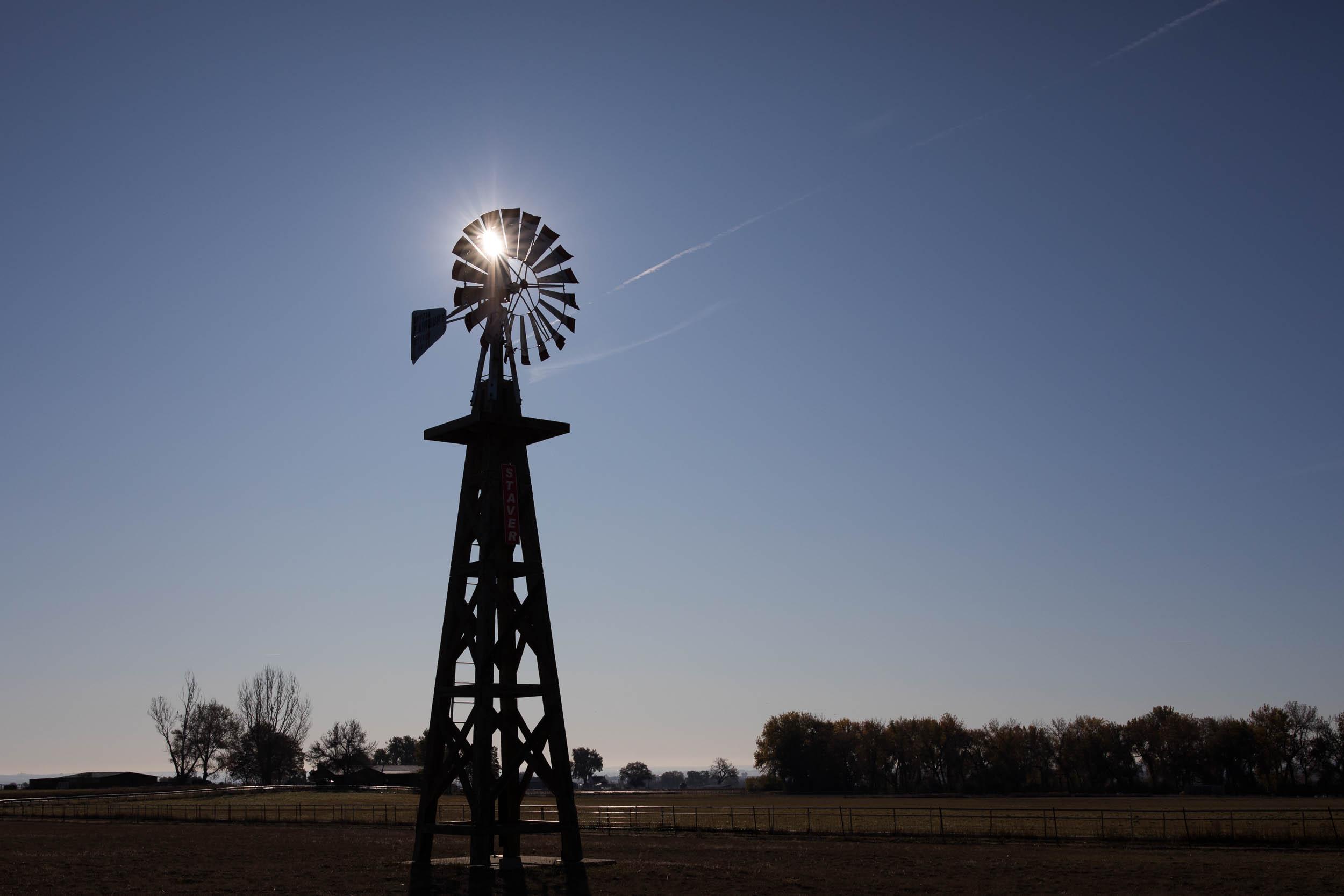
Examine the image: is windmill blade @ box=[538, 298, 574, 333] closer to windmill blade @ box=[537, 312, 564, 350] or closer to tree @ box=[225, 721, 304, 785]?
windmill blade @ box=[537, 312, 564, 350]

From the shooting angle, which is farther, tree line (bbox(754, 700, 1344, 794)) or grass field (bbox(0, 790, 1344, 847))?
tree line (bbox(754, 700, 1344, 794))

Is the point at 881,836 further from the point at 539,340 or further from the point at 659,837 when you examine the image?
the point at 539,340

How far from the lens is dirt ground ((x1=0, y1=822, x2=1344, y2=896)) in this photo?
29734 millimetres

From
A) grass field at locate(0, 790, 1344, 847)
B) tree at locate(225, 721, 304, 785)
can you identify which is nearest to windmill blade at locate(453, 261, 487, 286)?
grass field at locate(0, 790, 1344, 847)

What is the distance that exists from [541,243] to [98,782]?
140m

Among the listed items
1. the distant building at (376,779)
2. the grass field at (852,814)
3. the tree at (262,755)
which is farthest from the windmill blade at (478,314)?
the tree at (262,755)

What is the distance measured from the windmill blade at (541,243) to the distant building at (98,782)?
126m

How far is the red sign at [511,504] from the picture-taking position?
33031mm

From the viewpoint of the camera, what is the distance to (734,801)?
→ 124812 millimetres

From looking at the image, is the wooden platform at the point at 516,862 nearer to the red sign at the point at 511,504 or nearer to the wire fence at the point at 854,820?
the red sign at the point at 511,504

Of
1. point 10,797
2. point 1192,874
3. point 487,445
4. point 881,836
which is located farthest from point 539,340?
point 10,797

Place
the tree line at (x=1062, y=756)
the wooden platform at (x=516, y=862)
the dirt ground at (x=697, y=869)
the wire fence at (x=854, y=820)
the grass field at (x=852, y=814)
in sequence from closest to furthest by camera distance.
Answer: the dirt ground at (x=697, y=869) → the wooden platform at (x=516, y=862) → the wire fence at (x=854, y=820) → the grass field at (x=852, y=814) → the tree line at (x=1062, y=756)

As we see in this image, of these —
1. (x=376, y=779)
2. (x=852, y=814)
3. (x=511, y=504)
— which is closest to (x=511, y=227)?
(x=511, y=504)

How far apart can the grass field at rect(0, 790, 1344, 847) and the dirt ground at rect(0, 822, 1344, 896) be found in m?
6.26
